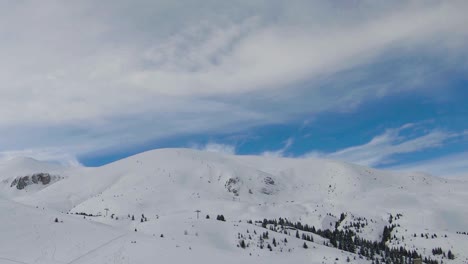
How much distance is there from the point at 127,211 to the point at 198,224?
91.3 metres

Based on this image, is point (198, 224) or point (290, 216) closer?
point (198, 224)

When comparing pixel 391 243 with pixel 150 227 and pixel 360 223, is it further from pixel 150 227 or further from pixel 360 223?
pixel 150 227

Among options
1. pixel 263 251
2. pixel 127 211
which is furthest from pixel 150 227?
pixel 127 211

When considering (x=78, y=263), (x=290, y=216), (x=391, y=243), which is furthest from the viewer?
(x=290, y=216)

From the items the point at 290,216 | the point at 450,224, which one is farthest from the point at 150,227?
the point at 450,224

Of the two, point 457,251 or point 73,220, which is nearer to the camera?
point 73,220

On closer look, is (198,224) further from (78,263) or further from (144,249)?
(78,263)

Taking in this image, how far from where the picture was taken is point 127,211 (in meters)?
178

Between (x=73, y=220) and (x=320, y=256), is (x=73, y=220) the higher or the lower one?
the higher one

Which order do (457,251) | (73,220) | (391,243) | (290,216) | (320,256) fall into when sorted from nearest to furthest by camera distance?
(73,220), (320,256), (457,251), (391,243), (290,216)

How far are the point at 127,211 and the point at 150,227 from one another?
87.1 meters

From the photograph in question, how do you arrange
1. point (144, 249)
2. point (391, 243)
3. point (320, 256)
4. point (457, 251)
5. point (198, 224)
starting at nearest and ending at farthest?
point (144, 249) < point (320, 256) < point (198, 224) < point (457, 251) < point (391, 243)

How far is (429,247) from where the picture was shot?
160m

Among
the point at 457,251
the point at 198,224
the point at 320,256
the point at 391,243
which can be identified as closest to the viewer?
the point at 320,256
